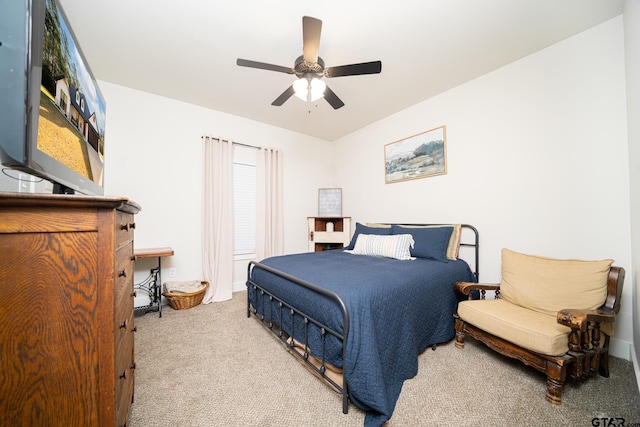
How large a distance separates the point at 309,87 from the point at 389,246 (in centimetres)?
184

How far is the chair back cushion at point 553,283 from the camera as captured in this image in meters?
1.67

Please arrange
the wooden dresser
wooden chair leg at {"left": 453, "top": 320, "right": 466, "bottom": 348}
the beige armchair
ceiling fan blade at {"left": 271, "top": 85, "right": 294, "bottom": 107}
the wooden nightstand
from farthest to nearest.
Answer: the wooden nightstand < ceiling fan blade at {"left": 271, "top": 85, "right": 294, "bottom": 107} < wooden chair leg at {"left": 453, "top": 320, "right": 466, "bottom": 348} < the beige armchair < the wooden dresser

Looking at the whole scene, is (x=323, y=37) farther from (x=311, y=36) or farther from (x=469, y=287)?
(x=469, y=287)

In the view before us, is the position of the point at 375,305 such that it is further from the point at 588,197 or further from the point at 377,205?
the point at 377,205

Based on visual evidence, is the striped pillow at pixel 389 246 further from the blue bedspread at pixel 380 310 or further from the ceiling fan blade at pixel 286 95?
the ceiling fan blade at pixel 286 95

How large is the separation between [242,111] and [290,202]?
1.63 m

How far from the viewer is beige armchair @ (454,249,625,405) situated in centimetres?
145

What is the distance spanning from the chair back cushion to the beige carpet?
0.50 m

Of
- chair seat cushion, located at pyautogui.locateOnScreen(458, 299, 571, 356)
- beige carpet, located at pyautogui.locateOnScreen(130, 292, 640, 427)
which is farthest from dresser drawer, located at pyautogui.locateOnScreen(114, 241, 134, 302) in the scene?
chair seat cushion, located at pyautogui.locateOnScreen(458, 299, 571, 356)

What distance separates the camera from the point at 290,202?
4234mm

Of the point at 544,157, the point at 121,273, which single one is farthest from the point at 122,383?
the point at 544,157

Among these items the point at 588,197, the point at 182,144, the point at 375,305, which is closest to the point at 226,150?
the point at 182,144

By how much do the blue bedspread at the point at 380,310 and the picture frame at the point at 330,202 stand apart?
6.98 ft

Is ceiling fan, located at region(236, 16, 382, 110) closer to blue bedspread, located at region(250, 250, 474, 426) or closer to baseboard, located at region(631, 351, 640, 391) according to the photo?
blue bedspread, located at region(250, 250, 474, 426)
